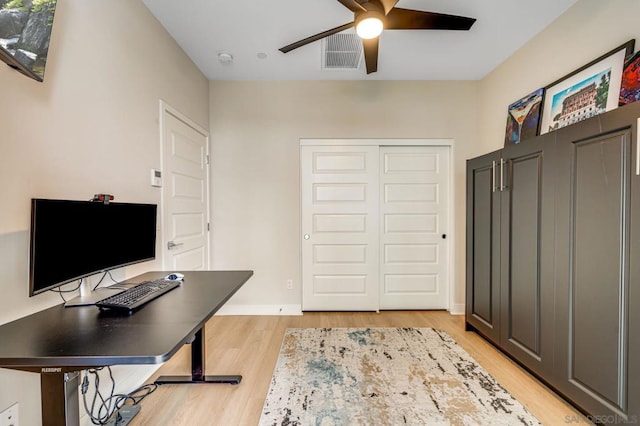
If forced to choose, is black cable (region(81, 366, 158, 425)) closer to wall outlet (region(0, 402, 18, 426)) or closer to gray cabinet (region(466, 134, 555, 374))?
wall outlet (region(0, 402, 18, 426))

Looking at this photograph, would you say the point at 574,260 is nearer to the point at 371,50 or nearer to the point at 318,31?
the point at 371,50

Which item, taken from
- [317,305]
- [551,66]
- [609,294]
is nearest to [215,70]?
[317,305]

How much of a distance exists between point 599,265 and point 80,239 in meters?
2.67

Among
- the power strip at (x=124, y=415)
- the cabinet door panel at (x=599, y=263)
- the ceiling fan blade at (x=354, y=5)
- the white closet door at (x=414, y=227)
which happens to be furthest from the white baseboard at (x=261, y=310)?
the ceiling fan blade at (x=354, y=5)

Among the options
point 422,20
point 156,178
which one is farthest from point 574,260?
point 156,178

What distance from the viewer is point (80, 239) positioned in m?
1.32

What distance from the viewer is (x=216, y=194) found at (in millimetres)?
3357

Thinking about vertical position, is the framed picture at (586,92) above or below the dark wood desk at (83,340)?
above

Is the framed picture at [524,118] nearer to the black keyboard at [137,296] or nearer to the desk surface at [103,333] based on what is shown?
the desk surface at [103,333]

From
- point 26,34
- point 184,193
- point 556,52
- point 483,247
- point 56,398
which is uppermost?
point 556,52

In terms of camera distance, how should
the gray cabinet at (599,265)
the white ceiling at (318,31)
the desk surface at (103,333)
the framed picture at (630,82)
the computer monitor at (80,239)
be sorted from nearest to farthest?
1. the desk surface at (103,333)
2. the computer monitor at (80,239)
3. the gray cabinet at (599,265)
4. the framed picture at (630,82)
5. the white ceiling at (318,31)

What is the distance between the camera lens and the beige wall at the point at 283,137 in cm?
334

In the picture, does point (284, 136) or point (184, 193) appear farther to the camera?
point (284, 136)

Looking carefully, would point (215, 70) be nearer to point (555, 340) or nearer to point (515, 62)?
point (515, 62)
